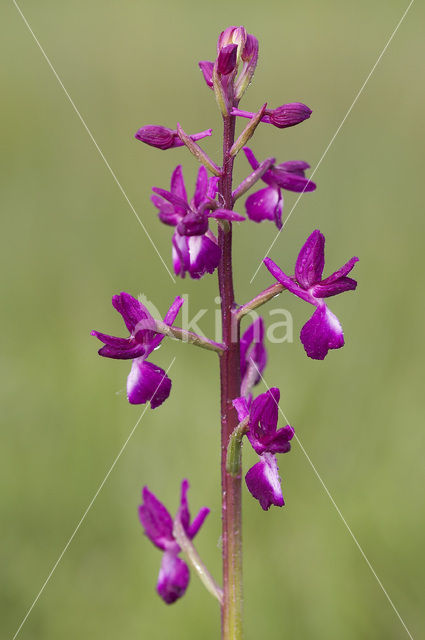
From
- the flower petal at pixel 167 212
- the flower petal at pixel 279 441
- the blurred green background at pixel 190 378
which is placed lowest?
the blurred green background at pixel 190 378

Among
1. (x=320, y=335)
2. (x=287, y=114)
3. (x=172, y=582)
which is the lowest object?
(x=172, y=582)

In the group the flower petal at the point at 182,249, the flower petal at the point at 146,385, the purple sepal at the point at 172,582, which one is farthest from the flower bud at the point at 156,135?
the purple sepal at the point at 172,582

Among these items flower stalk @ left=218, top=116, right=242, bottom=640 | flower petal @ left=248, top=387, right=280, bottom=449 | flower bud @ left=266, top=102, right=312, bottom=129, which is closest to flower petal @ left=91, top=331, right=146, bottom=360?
flower stalk @ left=218, top=116, right=242, bottom=640

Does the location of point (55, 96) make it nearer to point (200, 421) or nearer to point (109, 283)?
point (109, 283)

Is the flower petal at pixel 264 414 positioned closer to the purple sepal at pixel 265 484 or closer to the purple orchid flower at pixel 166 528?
the purple sepal at pixel 265 484

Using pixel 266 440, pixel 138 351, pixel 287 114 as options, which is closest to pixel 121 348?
pixel 138 351

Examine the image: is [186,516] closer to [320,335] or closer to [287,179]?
[320,335]

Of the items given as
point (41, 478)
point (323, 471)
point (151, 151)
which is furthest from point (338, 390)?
point (151, 151)
